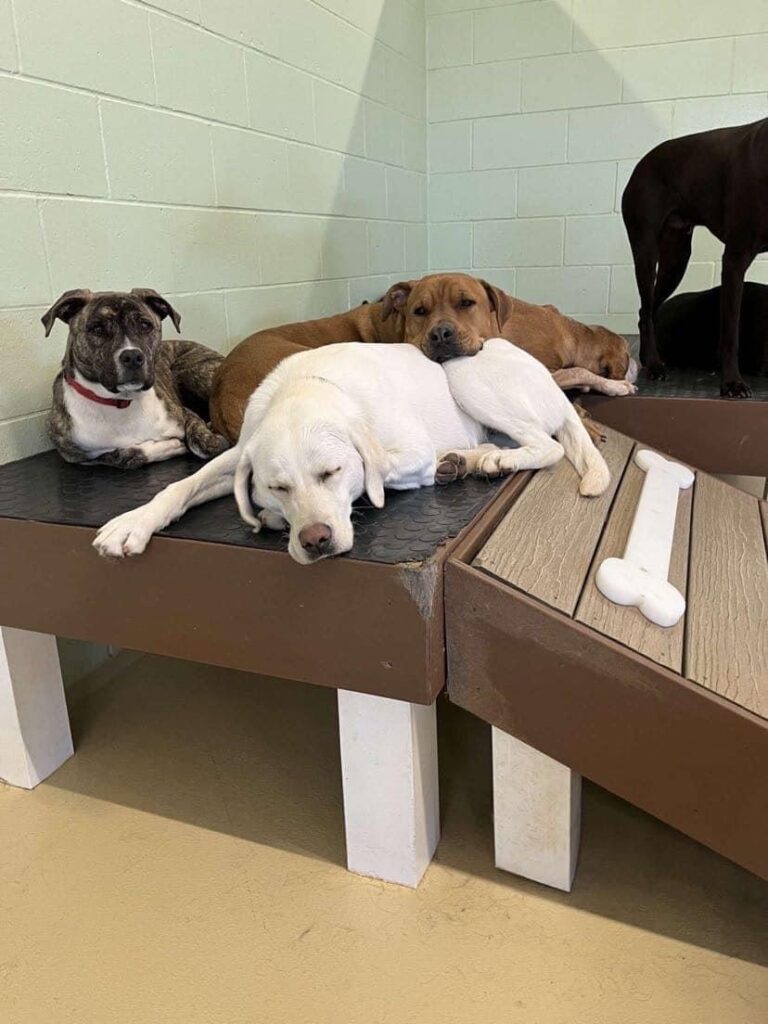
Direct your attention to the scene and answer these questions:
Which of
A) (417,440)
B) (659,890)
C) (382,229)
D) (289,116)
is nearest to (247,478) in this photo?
(417,440)

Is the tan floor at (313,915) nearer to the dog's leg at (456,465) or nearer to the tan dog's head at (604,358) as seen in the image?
the dog's leg at (456,465)

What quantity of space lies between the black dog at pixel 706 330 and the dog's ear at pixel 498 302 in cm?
109

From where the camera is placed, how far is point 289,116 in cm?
338

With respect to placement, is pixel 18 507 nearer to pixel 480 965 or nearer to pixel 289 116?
pixel 480 965

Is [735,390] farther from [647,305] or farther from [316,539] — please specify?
[316,539]

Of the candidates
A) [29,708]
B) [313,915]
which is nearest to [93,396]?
[29,708]

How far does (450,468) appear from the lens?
6.88 feet

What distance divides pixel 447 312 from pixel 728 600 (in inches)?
49.2

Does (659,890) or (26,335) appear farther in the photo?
(26,335)

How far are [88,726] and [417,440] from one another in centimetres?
137

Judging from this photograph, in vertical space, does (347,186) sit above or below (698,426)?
above

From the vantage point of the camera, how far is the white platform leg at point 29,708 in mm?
2086

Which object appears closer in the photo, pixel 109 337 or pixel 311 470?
pixel 311 470

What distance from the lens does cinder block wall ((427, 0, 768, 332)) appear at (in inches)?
162
